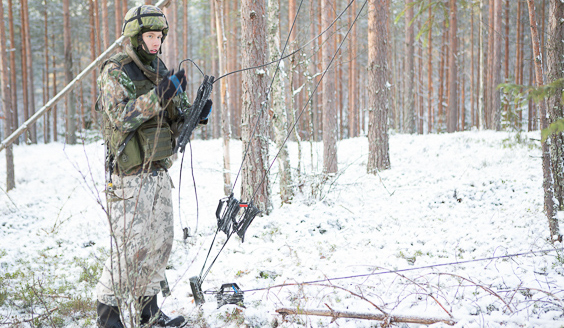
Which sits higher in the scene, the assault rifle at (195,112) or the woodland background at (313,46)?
the woodland background at (313,46)

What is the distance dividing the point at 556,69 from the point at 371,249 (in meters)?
2.65

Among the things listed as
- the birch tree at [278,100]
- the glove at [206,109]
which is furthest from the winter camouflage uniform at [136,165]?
the birch tree at [278,100]

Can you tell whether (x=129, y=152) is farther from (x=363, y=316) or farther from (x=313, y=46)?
(x=313, y=46)

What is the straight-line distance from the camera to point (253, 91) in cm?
536

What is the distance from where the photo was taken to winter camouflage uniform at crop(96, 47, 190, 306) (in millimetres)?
2402

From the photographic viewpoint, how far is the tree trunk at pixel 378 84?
8.23 meters

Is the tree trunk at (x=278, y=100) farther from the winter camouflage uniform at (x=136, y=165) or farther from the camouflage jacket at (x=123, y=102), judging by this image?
the camouflage jacket at (x=123, y=102)

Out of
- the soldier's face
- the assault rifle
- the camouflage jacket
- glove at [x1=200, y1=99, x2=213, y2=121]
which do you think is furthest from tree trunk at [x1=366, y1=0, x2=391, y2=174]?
the camouflage jacket

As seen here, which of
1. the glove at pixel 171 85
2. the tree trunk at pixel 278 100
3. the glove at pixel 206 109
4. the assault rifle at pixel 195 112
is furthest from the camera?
the tree trunk at pixel 278 100

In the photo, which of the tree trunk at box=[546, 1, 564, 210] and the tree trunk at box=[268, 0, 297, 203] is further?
the tree trunk at box=[268, 0, 297, 203]

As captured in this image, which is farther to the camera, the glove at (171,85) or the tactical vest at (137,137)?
the tactical vest at (137,137)

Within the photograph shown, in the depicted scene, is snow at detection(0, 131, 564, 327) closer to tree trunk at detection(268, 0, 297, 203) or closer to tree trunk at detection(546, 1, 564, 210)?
tree trunk at detection(268, 0, 297, 203)

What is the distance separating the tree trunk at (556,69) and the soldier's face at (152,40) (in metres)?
3.69

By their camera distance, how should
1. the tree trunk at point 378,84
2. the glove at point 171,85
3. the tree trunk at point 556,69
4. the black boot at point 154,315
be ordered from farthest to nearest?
1. the tree trunk at point 378,84
2. the tree trunk at point 556,69
3. the black boot at point 154,315
4. the glove at point 171,85
